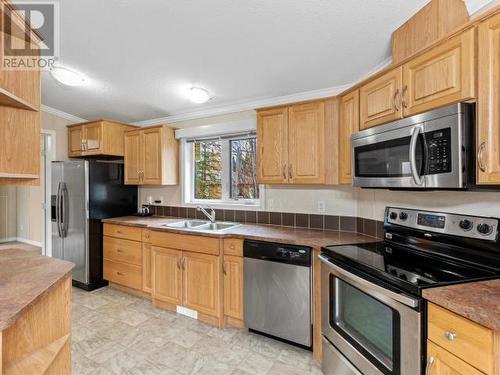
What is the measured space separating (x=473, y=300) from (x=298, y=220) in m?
1.85

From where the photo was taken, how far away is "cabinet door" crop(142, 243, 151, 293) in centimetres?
309

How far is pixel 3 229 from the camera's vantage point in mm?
5750

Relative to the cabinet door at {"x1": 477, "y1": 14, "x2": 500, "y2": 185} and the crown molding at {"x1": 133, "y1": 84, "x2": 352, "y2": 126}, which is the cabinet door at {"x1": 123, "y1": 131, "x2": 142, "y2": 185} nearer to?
the crown molding at {"x1": 133, "y1": 84, "x2": 352, "y2": 126}

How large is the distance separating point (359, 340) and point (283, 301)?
703 mm

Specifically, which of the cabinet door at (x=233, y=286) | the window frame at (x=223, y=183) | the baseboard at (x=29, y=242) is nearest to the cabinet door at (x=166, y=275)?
the cabinet door at (x=233, y=286)

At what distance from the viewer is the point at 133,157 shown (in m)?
3.67

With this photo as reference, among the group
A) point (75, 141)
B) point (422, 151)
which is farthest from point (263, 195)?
point (75, 141)

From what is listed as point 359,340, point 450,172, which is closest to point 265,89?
point 450,172

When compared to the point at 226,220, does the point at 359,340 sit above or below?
below

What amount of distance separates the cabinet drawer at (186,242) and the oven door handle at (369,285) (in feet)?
3.33

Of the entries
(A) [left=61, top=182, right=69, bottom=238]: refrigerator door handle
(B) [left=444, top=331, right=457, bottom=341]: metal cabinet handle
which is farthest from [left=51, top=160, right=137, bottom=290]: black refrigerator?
(B) [left=444, top=331, right=457, bottom=341]: metal cabinet handle

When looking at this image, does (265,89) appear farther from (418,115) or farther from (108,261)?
(108,261)

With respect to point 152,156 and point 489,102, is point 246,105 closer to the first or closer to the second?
point 152,156

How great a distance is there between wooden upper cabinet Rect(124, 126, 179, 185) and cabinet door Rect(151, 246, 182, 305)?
993mm
